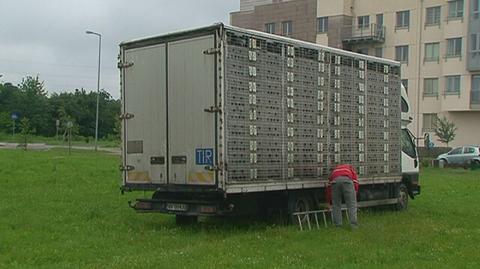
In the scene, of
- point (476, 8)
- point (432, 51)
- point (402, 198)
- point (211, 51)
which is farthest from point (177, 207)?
point (432, 51)

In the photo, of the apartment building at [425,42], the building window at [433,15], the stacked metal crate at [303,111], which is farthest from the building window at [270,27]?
the stacked metal crate at [303,111]

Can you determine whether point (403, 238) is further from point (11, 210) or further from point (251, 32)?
point (11, 210)

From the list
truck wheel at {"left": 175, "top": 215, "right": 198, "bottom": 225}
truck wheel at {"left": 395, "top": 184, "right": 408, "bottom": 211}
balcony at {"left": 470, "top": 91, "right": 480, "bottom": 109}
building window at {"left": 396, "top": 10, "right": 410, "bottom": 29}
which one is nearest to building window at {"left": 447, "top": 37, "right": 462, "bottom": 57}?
balcony at {"left": 470, "top": 91, "right": 480, "bottom": 109}

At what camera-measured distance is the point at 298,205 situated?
566 inches

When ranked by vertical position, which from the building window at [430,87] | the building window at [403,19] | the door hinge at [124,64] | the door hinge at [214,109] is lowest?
the door hinge at [214,109]

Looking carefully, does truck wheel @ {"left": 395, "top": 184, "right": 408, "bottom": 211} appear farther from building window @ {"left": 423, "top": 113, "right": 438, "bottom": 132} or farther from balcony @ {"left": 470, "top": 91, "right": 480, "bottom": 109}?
building window @ {"left": 423, "top": 113, "right": 438, "bottom": 132}

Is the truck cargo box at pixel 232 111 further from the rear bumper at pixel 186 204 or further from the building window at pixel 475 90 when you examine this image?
the building window at pixel 475 90

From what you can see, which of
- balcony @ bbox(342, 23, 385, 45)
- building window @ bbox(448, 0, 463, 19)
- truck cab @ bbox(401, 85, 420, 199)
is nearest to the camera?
truck cab @ bbox(401, 85, 420, 199)

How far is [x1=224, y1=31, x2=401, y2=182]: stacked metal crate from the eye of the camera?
1262 centimetres

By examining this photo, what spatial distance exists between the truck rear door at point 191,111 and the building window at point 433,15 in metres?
51.1

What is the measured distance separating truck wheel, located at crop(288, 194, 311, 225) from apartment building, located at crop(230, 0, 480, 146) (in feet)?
151

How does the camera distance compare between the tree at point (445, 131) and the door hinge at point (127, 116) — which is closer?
the door hinge at point (127, 116)

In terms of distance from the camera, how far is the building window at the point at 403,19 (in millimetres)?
62203

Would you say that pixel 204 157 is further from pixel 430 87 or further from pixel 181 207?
pixel 430 87
